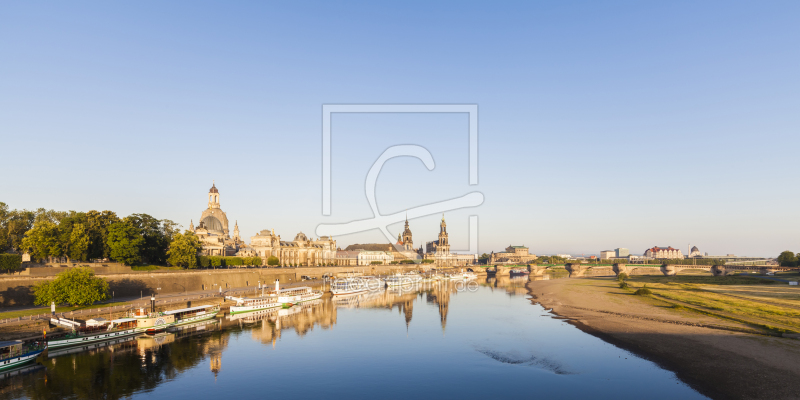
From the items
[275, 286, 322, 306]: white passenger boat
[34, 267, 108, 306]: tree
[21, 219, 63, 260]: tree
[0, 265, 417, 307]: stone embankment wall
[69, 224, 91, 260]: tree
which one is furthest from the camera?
[275, 286, 322, 306]: white passenger boat

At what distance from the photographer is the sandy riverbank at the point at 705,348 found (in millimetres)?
30312

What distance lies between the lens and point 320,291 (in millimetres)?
97250

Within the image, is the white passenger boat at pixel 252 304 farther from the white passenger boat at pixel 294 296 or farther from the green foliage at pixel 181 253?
the green foliage at pixel 181 253

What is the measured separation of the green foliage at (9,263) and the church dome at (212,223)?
92678 millimetres

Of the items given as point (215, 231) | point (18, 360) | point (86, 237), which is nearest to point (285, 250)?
point (215, 231)

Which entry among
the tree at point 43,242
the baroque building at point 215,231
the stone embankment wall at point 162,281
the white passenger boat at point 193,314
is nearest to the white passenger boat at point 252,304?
the white passenger boat at point 193,314

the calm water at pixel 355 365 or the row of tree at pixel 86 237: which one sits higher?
the row of tree at pixel 86 237

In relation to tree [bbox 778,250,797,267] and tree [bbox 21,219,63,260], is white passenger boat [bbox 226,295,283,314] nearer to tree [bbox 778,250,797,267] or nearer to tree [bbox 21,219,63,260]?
tree [bbox 21,219,63,260]

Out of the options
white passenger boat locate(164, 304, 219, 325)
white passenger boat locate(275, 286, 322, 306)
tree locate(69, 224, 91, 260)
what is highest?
tree locate(69, 224, 91, 260)

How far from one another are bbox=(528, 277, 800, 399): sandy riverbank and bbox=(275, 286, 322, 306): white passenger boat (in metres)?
Answer: 44.5

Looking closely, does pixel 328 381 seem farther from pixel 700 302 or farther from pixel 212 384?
pixel 700 302

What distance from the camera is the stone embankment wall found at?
2127 inches

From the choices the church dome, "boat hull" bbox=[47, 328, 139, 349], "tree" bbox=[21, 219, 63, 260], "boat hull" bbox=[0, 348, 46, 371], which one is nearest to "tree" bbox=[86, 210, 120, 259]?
"tree" bbox=[21, 219, 63, 260]

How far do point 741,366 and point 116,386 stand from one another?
150 ft
